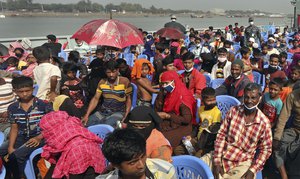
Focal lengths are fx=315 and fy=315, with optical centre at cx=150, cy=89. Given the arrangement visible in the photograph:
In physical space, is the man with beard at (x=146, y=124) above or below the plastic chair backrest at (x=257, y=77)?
above

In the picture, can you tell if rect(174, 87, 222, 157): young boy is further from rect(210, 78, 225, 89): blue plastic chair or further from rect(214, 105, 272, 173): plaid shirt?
rect(210, 78, 225, 89): blue plastic chair

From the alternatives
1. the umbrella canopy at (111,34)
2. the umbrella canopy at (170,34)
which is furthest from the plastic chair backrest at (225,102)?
the umbrella canopy at (170,34)

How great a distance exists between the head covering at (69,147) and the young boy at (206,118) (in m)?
1.20

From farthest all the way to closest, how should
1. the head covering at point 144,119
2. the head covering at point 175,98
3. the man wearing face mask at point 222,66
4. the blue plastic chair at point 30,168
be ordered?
1. the man wearing face mask at point 222,66
2. the head covering at point 175,98
3. the blue plastic chair at point 30,168
4. the head covering at point 144,119

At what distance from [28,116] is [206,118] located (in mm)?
1908

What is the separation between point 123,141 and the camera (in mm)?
1767

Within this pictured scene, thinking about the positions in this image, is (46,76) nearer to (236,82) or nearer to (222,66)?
(236,82)

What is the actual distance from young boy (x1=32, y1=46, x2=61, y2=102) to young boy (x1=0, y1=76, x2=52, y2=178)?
2.80 ft

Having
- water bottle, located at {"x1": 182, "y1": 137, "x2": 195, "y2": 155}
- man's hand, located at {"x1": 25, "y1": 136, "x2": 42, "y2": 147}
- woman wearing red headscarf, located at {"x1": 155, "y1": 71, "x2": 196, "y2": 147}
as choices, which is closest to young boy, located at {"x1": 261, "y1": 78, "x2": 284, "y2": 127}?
woman wearing red headscarf, located at {"x1": 155, "y1": 71, "x2": 196, "y2": 147}

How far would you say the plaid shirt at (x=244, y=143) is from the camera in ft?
9.27

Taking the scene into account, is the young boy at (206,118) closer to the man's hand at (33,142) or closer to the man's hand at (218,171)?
the man's hand at (218,171)

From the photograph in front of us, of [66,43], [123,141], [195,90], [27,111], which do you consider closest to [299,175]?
[195,90]

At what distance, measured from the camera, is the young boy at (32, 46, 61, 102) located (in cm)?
413

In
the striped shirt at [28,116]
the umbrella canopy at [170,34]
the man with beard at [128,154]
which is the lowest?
the striped shirt at [28,116]
